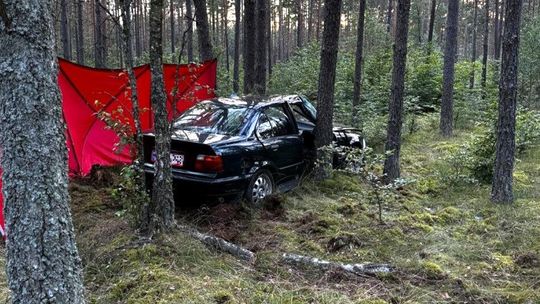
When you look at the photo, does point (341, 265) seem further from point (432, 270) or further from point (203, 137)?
point (203, 137)

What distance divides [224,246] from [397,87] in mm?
4198

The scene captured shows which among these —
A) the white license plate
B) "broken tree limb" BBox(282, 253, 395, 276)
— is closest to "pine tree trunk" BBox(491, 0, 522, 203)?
"broken tree limb" BBox(282, 253, 395, 276)

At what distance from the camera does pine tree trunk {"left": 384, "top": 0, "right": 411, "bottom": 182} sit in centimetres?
714

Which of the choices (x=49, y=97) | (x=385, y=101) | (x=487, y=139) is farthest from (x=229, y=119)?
(x=385, y=101)

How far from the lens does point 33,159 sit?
2502 mm

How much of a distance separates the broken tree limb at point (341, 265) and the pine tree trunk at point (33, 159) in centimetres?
223

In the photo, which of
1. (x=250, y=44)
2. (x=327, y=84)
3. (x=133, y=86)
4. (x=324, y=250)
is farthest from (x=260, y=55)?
(x=324, y=250)

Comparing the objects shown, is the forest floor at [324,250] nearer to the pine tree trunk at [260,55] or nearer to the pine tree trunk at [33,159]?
the pine tree trunk at [33,159]

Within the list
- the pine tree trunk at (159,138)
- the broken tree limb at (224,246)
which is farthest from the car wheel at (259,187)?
the pine tree trunk at (159,138)

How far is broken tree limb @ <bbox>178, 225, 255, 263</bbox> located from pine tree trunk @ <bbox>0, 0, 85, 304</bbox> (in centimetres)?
196

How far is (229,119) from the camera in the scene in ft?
20.0

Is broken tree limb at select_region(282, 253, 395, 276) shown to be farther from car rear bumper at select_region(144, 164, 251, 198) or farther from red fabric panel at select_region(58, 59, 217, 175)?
red fabric panel at select_region(58, 59, 217, 175)

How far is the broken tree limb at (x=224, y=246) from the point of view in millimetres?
4473

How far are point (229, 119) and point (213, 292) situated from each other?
2.92m
